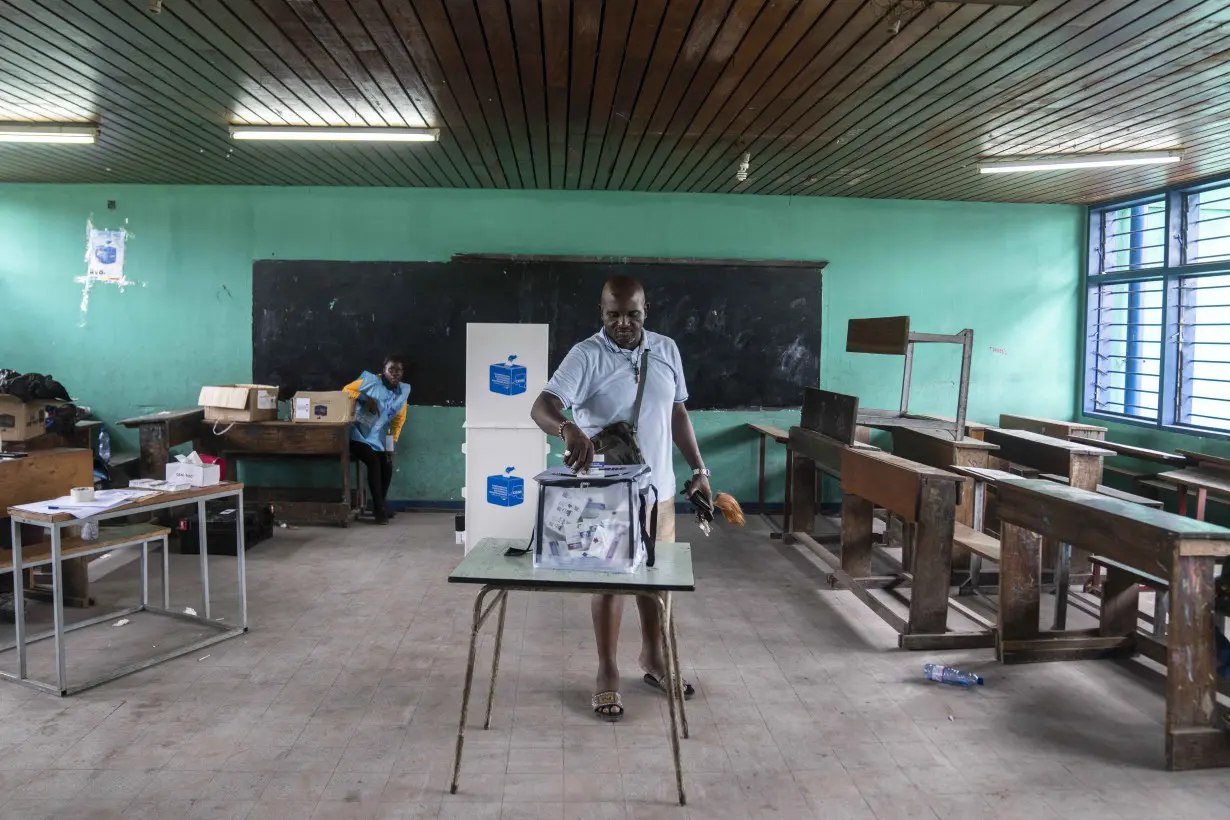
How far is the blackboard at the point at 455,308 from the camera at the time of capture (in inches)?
274

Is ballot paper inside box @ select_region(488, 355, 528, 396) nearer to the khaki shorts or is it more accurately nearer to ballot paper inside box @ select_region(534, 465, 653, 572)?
the khaki shorts

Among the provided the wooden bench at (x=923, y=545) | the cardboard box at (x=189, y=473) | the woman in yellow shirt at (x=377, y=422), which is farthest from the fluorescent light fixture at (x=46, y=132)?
the wooden bench at (x=923, y=545)

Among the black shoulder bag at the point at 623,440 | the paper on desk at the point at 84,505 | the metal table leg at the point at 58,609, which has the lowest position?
the metal table leg at the point at 58,609

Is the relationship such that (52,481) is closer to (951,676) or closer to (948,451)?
(951,676)

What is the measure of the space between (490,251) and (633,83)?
3.20 meters

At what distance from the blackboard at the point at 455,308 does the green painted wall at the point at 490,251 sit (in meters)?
0.14

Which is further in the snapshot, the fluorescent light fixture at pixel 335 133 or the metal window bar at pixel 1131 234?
the metal window bar at pixel 1131 234

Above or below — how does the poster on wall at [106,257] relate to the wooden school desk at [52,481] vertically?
above

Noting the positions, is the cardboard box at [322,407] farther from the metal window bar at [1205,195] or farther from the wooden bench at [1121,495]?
the metal window bar at [1205,195]

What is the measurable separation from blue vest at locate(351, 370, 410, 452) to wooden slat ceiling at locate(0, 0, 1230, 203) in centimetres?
173

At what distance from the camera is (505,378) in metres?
5.20

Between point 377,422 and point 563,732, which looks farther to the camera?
point 377,422

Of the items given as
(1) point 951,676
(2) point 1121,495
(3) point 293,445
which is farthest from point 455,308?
(2) point 1121,495

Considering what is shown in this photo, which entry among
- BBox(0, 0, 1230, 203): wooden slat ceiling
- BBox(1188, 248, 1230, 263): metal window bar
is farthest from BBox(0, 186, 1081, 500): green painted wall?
BBox(1188, 248, 1230, 263): metal window bar
